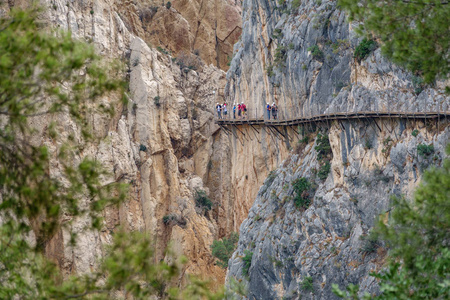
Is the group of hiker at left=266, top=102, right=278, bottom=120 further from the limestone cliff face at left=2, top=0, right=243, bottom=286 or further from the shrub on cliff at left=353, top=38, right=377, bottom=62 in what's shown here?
the limestone cliff face at left=2, top=0, right=243, bottom=286

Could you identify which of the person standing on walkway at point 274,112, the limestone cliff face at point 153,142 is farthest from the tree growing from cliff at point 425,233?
the limestone cliff face at point 153,142

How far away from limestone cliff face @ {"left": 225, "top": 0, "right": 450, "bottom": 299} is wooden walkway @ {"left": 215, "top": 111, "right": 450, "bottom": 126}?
368 millimetres

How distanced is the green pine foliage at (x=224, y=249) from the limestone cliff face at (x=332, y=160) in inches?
320

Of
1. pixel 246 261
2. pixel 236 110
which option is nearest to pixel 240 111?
pixel 236 110

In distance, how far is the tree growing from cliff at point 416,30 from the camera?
12117mm

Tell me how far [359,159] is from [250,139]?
11.8 meters

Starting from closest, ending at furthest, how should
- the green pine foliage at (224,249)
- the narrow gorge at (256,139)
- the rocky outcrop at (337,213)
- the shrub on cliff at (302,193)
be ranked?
the rocky outcrop at (337,213) → the narrow gorge at (256,139) → the shrub on cliff at (302,193) → the green pine foliage at (224,249)

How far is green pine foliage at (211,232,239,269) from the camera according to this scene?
133 feet

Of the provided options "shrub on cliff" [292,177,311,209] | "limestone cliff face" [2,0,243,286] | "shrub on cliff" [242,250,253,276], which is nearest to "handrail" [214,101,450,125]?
"shrub on cliff" [292,177,311,209]

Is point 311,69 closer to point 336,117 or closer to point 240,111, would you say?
point 336,117

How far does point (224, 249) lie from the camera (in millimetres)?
40812

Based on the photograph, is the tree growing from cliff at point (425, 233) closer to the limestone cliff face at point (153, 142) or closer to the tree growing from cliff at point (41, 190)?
the tree growing from cliff at point (41, 190)

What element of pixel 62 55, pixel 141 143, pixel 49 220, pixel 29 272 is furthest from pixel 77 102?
pixel 141 143

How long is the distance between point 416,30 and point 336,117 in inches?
634
